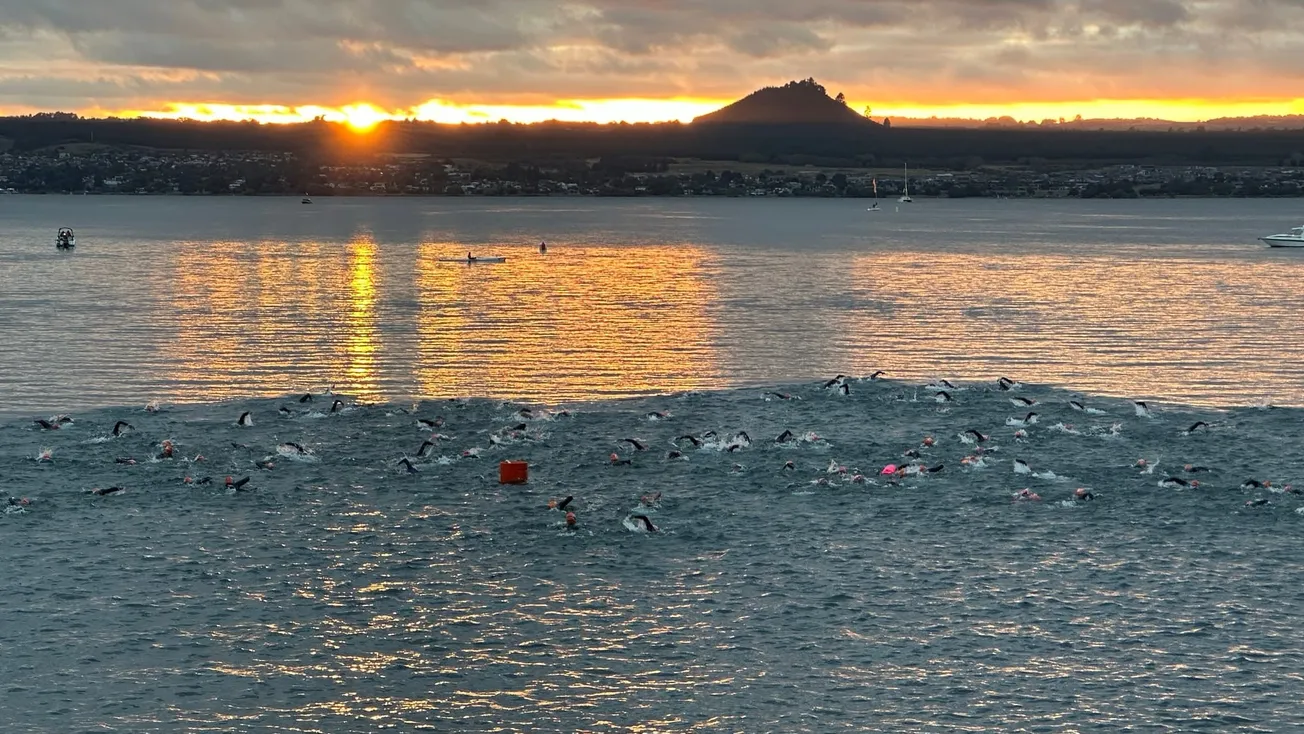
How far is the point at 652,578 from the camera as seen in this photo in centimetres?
3312

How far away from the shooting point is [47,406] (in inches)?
2099

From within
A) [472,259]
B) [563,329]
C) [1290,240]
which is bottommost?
[563,329]

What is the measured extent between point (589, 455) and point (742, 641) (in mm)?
16529

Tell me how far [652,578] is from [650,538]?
3.17 m

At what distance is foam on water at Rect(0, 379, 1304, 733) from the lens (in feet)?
85.7

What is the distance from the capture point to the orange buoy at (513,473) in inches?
1629

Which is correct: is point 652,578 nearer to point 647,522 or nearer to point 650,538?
point 650,538

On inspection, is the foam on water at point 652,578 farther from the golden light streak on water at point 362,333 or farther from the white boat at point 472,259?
the white boat at point 472,259

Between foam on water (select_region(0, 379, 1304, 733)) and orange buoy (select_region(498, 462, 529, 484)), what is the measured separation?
678mm

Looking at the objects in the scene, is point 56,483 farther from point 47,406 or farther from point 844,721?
point 844,721

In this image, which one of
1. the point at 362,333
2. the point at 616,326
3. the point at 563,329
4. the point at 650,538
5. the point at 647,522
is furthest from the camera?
the point at 616,326

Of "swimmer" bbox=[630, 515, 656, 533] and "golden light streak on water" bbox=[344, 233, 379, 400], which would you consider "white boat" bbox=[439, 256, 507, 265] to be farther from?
"swimmer" bbox=[630, 515, 656, 533]

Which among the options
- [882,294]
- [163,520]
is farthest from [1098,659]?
[882,294]

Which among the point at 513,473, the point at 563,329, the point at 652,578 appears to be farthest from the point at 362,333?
the point at 652,578
